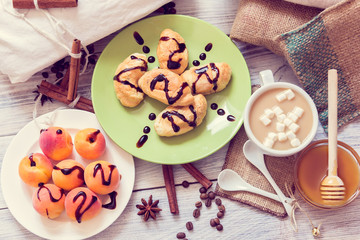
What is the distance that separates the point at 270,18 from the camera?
4.75 feet

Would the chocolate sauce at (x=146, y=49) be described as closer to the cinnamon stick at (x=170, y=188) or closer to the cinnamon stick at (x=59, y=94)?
the cinnamon stick at (x=59, y=94)

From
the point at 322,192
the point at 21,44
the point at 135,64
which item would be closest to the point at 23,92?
the point at 21,44

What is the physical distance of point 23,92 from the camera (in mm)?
1583

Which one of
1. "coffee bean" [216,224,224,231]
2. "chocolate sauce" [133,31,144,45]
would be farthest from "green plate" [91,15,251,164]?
"coffee bean" [216,224,224,231]

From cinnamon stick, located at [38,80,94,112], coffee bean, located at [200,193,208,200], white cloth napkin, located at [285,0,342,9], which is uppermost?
white cloth napkin, located at [285,0,342,9]

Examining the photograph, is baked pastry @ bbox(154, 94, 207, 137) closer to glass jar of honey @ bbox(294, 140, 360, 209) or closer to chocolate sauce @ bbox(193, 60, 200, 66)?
chocolate sauce @ bbox(193, 60, 200, 66)

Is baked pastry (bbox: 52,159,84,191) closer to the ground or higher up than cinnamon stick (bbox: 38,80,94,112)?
closer to the ground

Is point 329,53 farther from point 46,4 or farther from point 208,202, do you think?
point 46,4

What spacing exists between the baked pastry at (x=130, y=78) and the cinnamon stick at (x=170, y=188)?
0.32m

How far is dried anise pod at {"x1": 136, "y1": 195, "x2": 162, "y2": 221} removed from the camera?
4.98 ft

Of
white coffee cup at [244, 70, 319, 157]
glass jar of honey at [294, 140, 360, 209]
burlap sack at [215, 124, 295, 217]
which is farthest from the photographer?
burlap sack at [215, 124, 295, 217]

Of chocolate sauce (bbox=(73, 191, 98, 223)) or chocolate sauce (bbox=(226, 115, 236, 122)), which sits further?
chocolate sauce (bbox=(226, 115, 236, 122))

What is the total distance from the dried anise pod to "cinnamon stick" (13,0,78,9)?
842 mm

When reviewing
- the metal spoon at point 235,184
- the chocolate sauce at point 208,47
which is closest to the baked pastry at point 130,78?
the chocolate sauce at point 208,47
